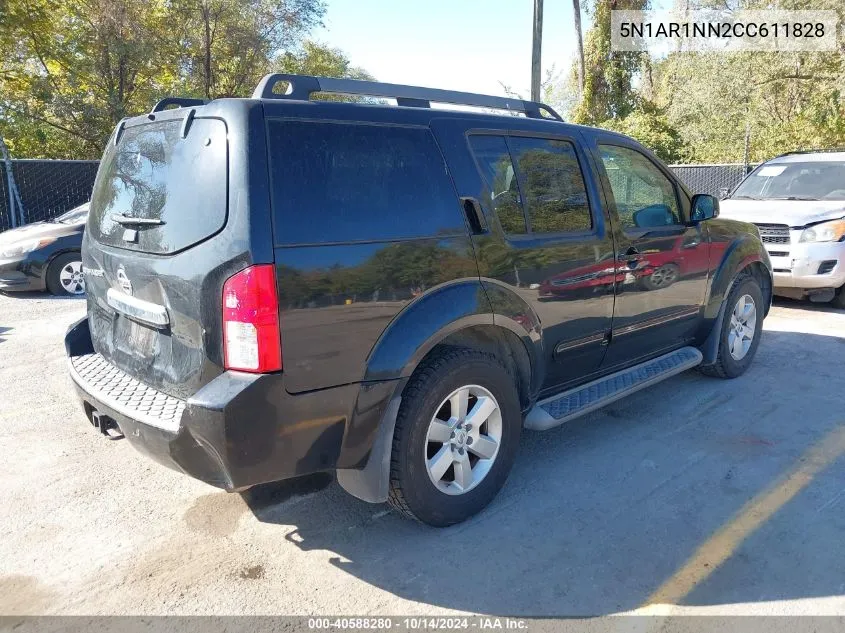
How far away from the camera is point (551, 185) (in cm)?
379

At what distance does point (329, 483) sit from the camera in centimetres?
370

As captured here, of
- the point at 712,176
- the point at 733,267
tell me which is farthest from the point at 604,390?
the point at 712,176

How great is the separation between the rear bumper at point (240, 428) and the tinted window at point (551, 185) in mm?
1585

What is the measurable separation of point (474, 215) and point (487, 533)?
5.08ft

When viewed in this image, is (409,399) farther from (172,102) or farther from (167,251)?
(172,102)

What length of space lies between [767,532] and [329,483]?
7.38 feet

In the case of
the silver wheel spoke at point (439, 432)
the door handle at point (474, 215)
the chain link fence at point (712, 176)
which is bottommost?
the silver wheel spoke at point (439, 432)

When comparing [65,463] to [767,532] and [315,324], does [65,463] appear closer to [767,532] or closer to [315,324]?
[315,324]

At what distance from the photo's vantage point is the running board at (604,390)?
11.9 feet

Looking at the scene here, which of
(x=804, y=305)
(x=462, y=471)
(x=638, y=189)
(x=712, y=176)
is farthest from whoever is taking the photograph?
(x=712, y=176)

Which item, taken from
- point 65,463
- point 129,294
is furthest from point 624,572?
point 65,463

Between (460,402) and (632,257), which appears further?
(632,257)

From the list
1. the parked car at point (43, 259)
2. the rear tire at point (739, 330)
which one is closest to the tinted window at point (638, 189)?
→ the rear tire at point (739, 330)

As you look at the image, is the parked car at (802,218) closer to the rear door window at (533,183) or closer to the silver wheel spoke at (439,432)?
the rear door window at (533,183)
